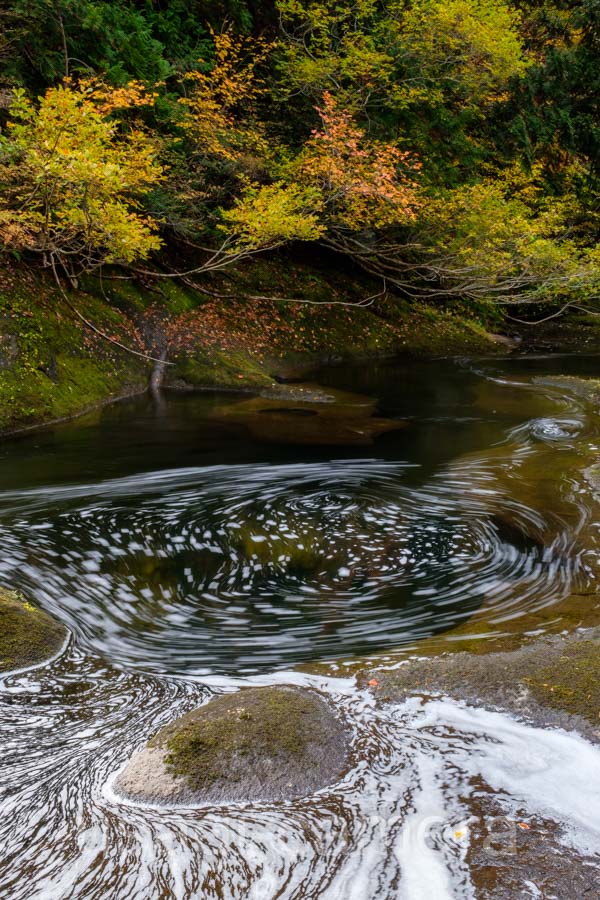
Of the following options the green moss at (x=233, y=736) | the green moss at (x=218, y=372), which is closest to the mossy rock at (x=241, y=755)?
the green moss at (x=233, y=736)

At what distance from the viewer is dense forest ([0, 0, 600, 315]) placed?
11.2 metres

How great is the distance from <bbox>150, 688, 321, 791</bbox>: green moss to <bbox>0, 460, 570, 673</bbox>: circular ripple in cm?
81

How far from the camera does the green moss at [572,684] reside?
324 centimetres

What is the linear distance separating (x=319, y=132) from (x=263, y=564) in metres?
11.2

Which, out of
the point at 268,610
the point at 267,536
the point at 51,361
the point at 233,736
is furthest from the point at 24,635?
the point at 51,361

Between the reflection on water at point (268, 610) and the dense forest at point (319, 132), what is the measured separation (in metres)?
3.90

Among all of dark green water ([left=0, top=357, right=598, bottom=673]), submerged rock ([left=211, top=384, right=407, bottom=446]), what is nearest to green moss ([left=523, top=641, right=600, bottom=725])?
dark green water ([left=0, top=357, right=598, bottom=673])

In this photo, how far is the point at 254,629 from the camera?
457 cm

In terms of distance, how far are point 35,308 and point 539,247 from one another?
10.4 m

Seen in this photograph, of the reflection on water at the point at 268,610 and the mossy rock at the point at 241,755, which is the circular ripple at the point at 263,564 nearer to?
the reflection on water at the point at 268,610

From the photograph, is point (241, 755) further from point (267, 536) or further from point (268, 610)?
point (267, 536)

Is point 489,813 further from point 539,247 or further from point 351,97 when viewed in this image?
point 351,97

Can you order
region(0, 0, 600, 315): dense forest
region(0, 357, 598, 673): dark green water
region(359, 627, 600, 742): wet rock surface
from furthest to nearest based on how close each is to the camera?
region(0, 0, 600, 315): dense forest
region(0, 357, 598, 673): dark green water
region(359, 627, 600, 742): wet rock surface

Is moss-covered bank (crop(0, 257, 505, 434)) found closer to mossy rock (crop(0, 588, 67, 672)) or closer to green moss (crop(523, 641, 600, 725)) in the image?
mossy rock (crop(0, 588, 67, 672))
